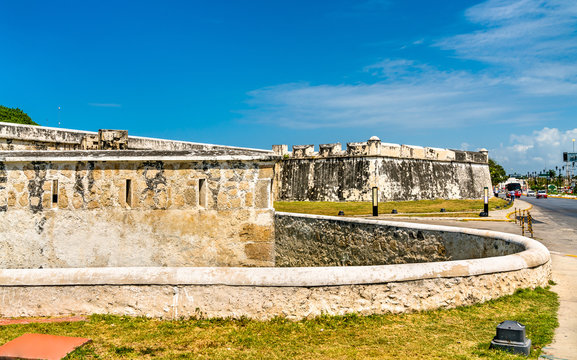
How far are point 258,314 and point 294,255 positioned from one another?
4526 millimetres

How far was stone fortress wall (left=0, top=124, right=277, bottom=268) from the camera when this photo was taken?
272 inches

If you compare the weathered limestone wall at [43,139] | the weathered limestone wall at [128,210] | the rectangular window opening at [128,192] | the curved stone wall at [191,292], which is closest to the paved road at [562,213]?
the weathered limestone wall at [43,139]

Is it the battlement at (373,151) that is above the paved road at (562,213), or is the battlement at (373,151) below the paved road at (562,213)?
above

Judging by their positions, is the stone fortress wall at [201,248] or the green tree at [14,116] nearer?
the stone fortress wall at [201,248]

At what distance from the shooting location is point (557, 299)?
5.79 metres

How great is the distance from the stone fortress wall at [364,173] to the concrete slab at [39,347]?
92.9 feet

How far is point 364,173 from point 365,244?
23.6 metres

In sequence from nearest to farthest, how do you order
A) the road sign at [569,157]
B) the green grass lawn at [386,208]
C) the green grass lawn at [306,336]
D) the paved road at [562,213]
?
the green grass lawn at [306,336], the paved road at [562,213], the green grass lawn at [386,208], the road sign at [569,157]

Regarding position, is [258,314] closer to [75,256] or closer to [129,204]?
[129,204]

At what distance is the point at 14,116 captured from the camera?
33906 millimetres

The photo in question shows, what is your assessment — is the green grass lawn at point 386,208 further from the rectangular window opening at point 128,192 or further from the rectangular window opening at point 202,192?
the rectangular window opening at point 128,192

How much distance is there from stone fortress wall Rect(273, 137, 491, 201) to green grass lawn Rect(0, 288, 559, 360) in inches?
1051

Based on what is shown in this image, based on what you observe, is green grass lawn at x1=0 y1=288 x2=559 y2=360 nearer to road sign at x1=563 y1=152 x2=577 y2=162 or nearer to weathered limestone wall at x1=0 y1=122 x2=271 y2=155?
weathered limestone wall at x1=0 y1=122 x2=271 y2=155

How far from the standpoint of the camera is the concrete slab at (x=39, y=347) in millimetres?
3441
